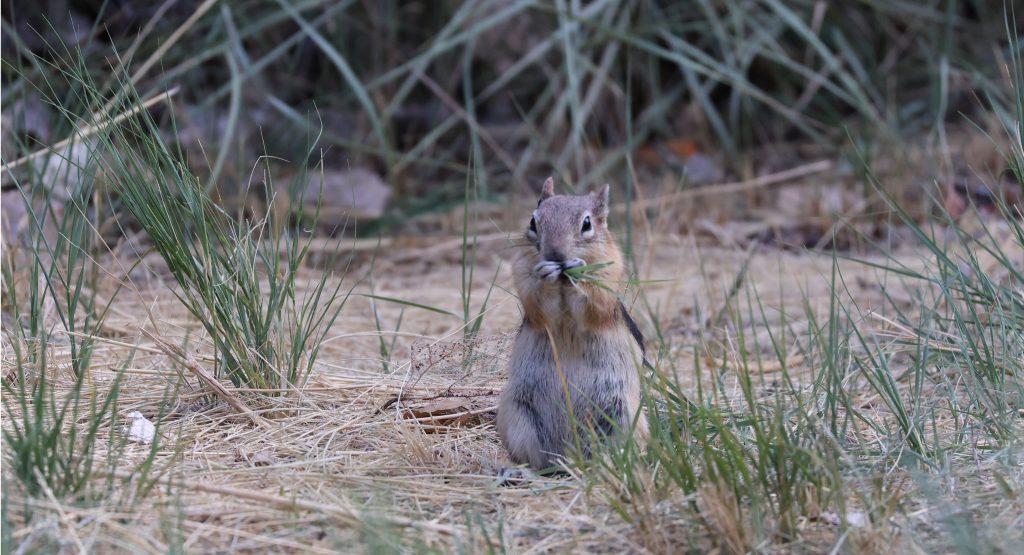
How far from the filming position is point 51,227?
15.6ft

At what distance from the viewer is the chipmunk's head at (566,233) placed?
9.05 feet

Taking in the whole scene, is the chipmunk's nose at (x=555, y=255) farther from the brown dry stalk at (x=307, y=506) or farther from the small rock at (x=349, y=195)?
the small rock at (x=349, y=195)

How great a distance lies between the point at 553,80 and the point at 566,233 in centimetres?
398

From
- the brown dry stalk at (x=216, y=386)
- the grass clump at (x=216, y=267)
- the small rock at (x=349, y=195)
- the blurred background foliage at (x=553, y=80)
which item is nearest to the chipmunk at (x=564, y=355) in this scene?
the grass clump at (x=216, y=267)

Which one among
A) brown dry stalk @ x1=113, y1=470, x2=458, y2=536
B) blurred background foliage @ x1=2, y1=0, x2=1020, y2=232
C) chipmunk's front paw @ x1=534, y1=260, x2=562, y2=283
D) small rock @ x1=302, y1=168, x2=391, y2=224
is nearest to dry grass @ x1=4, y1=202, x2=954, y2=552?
brown dry stalk @ x1=113, y1=470, x2=458, y2=536

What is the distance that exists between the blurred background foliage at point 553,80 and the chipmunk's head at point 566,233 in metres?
2.98

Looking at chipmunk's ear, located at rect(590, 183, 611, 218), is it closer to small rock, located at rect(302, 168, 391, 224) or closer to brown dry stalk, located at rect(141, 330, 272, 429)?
brown dry stalk, located at rect(141, 330, 272, 429)

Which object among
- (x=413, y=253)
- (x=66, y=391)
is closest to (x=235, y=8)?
(x=413, y=253)

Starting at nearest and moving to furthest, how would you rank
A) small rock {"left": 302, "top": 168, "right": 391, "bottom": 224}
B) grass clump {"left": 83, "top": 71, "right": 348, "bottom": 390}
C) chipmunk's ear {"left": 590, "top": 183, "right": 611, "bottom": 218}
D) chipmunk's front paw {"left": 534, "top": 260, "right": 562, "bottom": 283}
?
1. chipmunk's front paw {"left": 534, "top": 260, "right": 562, "bottom": 283}
2. grass clump {"left": 83, "top": 71, "right": 348, "bottom": 390}
3. chipmunk's ear {"left": 590, "top": 183, "right": 611, "bottom": 218}
4. small rock {"left": 302, "top": 168, "right": 391, "bottom": 224}

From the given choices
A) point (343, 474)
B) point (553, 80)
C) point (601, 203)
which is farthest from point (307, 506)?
point (553, 80)

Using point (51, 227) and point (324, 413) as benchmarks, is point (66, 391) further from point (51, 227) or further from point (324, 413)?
point (51, 227)

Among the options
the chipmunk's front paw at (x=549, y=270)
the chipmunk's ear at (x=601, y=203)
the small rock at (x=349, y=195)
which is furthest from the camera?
the small rock at (x=349, y=195)

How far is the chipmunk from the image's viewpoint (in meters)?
2.77

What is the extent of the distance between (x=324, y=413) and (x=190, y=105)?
423 cm
